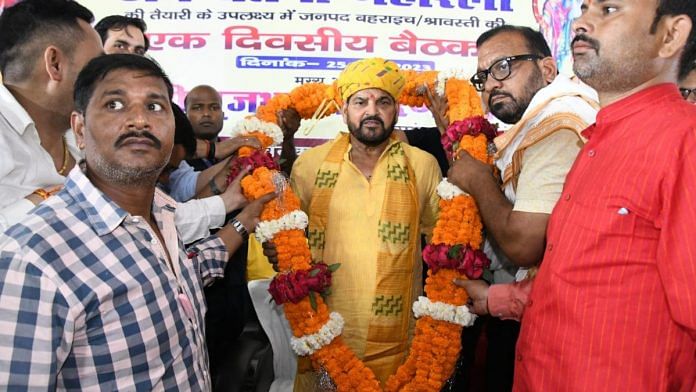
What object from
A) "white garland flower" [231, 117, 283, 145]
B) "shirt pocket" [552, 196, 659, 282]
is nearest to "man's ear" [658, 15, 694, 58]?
"shirt pocket" [552, 196, 659, 282]

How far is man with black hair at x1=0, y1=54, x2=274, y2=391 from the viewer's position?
1276 millimetres

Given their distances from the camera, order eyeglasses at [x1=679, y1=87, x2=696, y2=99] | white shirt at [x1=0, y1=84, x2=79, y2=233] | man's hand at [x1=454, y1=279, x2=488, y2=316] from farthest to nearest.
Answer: eyeglasses at [x1=679, y1=87, x2=696, y2=99] < man's hand at [x1=454, y1=279, x2=488, y2=316] < white shirt at [x1=0, y1=84, x2=79, y2=233]

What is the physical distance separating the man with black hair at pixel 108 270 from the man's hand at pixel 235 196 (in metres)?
0.92

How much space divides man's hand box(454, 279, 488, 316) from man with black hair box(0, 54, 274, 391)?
1.29 meters

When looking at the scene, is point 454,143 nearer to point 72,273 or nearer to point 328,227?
point 328,227

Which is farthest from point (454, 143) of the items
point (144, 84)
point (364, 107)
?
point (144, 84)

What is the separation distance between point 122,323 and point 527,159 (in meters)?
1.57

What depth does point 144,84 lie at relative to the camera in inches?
67.8

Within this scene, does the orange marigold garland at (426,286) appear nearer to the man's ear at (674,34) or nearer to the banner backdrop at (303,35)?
the man's ear at (674,34)

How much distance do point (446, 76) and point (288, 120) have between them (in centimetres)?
96

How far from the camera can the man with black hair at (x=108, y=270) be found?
4.19 feet

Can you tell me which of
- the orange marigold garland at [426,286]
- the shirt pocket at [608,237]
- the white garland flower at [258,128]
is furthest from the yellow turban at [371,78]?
the shirt pocket at [608,237]

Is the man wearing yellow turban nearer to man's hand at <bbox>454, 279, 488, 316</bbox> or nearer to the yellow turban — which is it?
the yellow turban

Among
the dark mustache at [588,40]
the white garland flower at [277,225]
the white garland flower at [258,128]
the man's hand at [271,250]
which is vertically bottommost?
the man's hand at [271,250]
